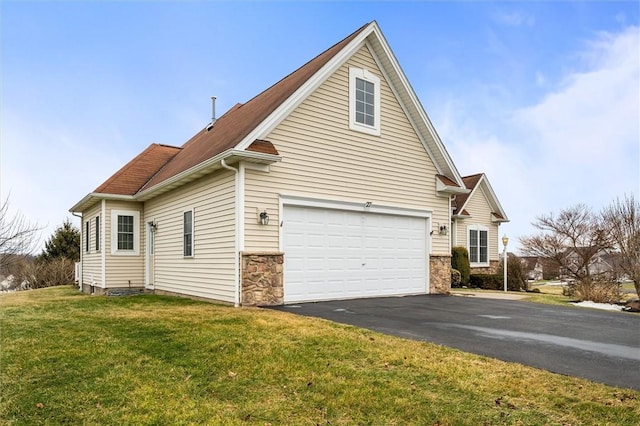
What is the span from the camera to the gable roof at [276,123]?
10.3m

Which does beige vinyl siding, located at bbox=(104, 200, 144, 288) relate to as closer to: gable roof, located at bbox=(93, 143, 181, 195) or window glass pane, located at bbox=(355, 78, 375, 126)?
gable roof, located at bbox=(93, 143, 181, 195)

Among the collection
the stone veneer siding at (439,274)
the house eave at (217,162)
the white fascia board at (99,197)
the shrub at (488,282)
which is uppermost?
the house eave at (217,162)

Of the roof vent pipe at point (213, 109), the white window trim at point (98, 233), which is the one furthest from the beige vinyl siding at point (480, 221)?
the white window trim at point (98, 233)

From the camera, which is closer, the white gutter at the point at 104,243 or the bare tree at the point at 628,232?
the bare tree at the point at 628,232

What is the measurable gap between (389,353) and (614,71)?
43.2ft

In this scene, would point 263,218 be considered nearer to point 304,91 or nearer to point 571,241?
point 304,91

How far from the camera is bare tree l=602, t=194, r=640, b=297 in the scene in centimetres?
1455

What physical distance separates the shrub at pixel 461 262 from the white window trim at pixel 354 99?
9883 mm

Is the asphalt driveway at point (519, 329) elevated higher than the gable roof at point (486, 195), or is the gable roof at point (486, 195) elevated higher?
the gable roof at point (486, 195)

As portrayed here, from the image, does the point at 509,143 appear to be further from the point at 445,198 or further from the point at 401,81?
the point at 401,81

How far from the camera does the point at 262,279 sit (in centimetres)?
1031

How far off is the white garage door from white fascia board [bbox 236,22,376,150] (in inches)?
75.6

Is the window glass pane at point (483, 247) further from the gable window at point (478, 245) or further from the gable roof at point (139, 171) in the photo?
the gable roof at point (139, 171)

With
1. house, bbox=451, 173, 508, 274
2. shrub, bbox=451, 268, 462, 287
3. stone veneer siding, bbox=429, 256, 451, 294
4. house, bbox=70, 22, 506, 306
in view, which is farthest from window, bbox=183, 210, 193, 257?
house, bbox=451, 173, 508, 274
